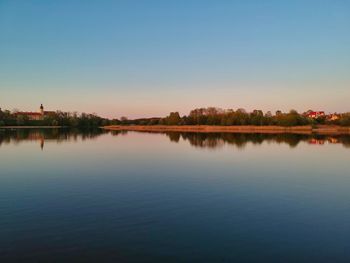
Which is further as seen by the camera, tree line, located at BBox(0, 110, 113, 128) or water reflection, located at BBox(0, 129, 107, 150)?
tree line, located at BBox(0, 110, 113, 128)

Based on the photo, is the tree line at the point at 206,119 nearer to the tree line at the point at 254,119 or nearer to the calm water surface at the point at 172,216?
the tree line at the point at 254,119

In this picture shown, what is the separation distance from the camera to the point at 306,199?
48.1 feet

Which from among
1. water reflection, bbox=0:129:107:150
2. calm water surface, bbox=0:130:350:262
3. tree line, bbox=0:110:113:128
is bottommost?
calm water surface, bbox=0:130:350:262

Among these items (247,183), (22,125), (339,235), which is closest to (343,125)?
(247,183)

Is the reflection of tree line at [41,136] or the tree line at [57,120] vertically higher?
the tree line at [57,120]

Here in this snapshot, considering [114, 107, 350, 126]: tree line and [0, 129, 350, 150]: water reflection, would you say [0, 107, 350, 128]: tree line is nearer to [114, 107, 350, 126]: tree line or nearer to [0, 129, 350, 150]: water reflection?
[114, 107, 350, 126]: tree line

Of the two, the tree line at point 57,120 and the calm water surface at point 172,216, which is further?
the tree line at point 57,120

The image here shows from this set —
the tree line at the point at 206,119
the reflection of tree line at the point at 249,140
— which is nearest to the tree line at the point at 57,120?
the tree line at the point at 206,119

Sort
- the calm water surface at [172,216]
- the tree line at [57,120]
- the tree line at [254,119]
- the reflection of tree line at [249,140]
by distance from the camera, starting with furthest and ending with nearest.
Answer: the tree line at [57,120] < the tree line at [254,119] < the reflection of tree line at [249,140] < the calm water surface at [172,216]

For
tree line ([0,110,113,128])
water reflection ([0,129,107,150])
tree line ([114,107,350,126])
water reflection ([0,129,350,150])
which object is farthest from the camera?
tree line ([0,110,113,128])

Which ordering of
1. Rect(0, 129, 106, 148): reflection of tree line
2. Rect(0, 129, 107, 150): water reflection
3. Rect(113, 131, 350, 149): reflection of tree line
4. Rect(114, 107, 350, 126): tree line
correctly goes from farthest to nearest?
Rect(114, 107, 350, 126): tree line
Rect(0, 129, 106, 148): reflection of tree line
Rect(0, 129, 107, 150): water reflection
Rect(113, 131, 350, 149): reflection of tree line

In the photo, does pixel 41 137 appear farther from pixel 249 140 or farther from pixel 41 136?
pixel 249 140

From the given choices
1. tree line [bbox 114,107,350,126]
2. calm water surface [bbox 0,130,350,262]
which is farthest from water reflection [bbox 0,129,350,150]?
tree line [bbox 114,107,350,126]

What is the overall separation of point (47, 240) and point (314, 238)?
25.4 ft
